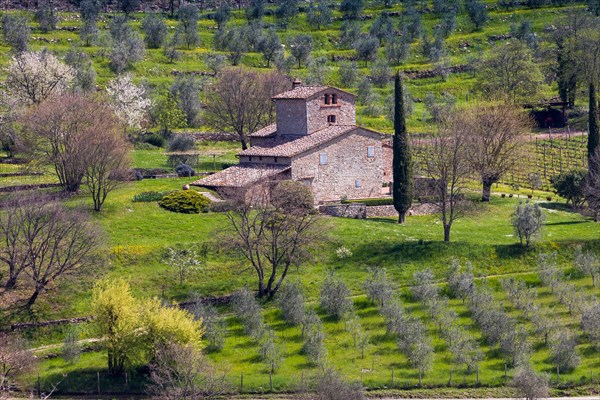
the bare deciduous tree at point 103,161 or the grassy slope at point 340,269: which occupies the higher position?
the bare deciduous tree at point 103,161

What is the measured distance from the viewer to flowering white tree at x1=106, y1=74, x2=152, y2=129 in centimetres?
10750

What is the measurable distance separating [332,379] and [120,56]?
8259 cm

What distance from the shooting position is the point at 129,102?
110000 mm

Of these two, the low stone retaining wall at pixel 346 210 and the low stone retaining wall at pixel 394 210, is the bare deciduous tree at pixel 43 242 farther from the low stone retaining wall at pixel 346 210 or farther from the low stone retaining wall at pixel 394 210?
the low stone retaining wall at pixel 394 210

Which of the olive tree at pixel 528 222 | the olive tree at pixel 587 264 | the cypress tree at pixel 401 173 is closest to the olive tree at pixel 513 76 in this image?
the cypress tree at pixel 401 173

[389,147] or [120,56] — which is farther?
[120,56]

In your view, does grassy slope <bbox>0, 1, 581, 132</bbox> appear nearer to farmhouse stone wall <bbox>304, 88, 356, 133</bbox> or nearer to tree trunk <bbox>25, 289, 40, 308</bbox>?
farmhouse stone wall <bbox>304, 88, 356, 133</bbox>

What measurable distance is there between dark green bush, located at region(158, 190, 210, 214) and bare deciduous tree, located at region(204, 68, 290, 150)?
68.5 ft

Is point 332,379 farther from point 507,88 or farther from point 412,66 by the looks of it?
point 412,66

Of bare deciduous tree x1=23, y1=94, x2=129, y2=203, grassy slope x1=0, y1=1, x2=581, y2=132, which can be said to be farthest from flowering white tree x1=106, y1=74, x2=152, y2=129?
bare deciduous tree x1=23, y1=94, x2=129, y2=203

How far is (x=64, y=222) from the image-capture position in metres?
68.8

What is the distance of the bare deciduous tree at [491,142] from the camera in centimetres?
8619

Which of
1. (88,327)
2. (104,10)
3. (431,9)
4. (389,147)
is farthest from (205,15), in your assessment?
(88,327)

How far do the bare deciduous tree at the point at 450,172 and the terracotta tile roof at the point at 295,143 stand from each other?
295 inches
